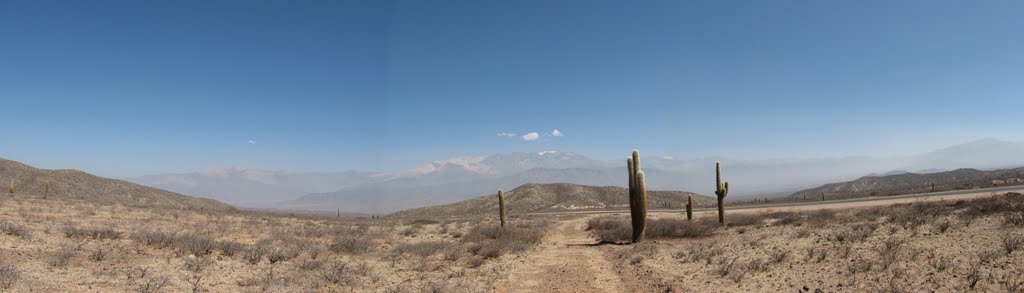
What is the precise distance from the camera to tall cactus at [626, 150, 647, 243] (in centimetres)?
1759

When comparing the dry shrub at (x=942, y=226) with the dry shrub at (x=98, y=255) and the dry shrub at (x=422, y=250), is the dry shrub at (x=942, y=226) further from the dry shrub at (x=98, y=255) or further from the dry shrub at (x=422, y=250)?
the dry shrub at (x=98, y=255)

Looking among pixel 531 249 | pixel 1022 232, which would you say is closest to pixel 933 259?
pixel 1022 232

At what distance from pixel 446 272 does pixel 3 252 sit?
9977mm

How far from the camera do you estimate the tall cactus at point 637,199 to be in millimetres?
17594

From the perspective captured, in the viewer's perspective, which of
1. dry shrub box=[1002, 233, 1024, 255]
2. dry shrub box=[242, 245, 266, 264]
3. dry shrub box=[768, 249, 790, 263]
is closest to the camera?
dry shrub box=[1002, 233, 1024, 255]

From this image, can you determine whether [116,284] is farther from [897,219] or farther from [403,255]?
[897,219]

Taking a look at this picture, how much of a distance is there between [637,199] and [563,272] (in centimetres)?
720

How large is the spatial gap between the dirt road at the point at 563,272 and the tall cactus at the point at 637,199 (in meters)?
2.07

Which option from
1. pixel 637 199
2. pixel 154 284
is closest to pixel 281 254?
pixel 154 284

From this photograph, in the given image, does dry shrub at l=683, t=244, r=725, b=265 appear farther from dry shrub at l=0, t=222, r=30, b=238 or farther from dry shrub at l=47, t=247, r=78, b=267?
dry shrub at l=0, t=222, r=30, b=238

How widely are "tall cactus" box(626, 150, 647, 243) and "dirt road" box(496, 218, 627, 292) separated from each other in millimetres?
2068

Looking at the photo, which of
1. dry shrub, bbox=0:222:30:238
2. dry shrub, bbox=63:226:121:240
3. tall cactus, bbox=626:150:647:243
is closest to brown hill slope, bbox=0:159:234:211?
dry shrub, bbox=63:226:121:240

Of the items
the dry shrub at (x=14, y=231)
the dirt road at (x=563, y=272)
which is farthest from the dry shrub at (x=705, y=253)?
the dry shrub at (x=14, y=231)

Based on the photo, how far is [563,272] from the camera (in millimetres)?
11992
